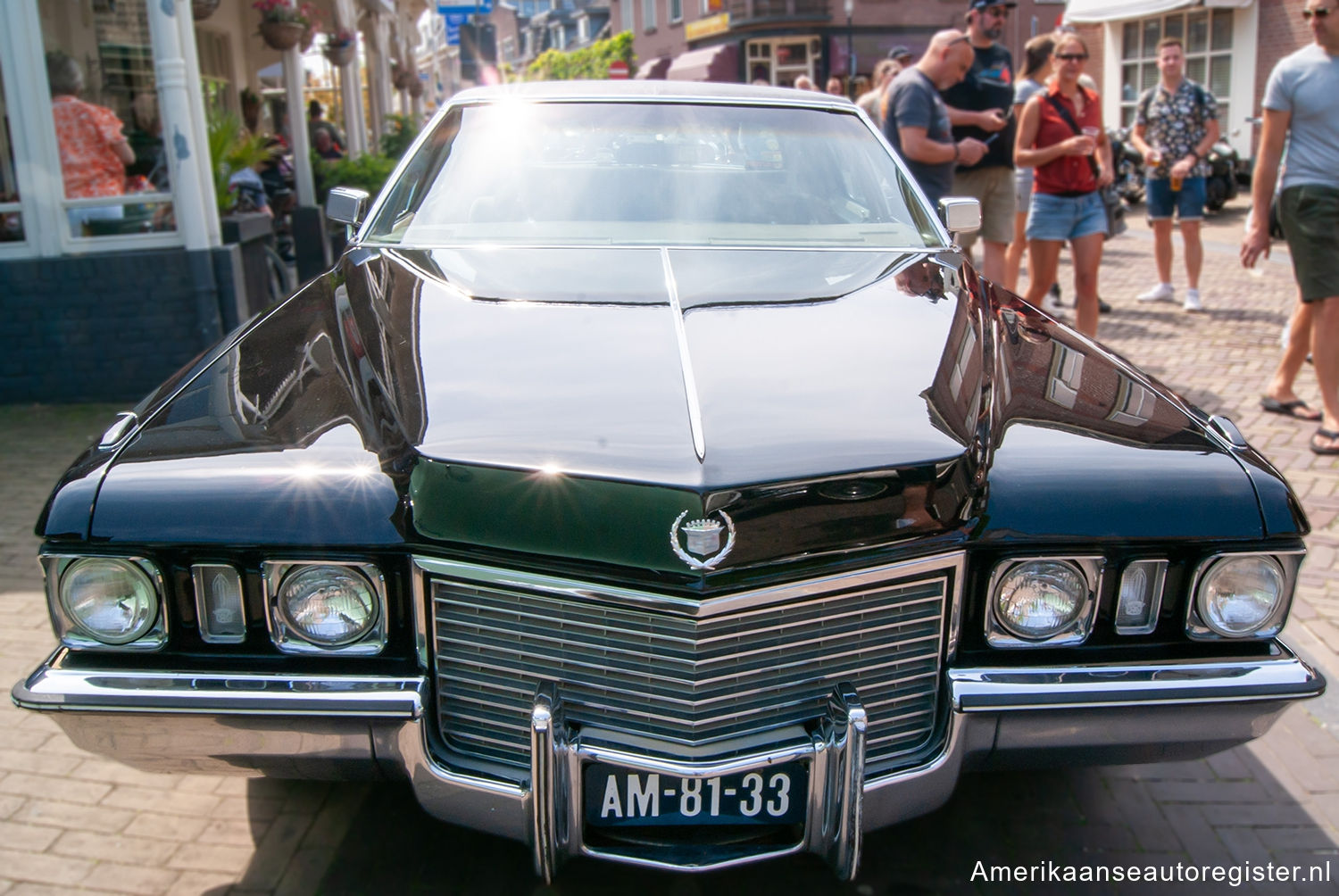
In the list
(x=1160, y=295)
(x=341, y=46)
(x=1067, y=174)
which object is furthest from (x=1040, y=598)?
(x=341, y=46)

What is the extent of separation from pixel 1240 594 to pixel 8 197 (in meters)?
6.96

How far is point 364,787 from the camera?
2.85 m

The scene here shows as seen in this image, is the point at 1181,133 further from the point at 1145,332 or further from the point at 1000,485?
the point at 1000,485

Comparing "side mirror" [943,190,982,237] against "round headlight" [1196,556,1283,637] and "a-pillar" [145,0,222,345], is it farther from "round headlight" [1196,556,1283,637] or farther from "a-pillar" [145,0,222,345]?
"a-pillar" [145,0,222,345]

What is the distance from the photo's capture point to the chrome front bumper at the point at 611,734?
1.96 metres

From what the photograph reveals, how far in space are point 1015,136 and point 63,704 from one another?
6390 millimetres

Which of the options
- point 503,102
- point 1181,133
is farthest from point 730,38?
point 503,102

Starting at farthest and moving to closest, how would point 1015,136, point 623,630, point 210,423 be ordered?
point 1015,136
point 210,423
point 623,630

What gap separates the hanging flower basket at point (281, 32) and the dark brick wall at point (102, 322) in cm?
402

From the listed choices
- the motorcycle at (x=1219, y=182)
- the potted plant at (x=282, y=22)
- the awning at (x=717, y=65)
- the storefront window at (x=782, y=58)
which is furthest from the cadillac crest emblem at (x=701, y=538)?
the storefront window at (x=782, y=58)

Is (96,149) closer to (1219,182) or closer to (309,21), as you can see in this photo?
(309,21)

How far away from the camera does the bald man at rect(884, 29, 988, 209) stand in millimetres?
6211

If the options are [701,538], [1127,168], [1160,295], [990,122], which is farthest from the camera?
[1127,168]

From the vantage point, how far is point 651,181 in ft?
10.8
